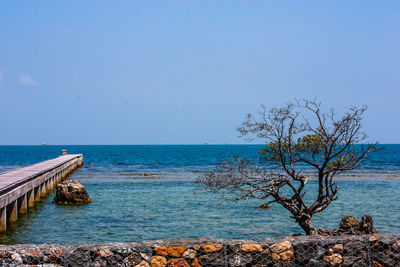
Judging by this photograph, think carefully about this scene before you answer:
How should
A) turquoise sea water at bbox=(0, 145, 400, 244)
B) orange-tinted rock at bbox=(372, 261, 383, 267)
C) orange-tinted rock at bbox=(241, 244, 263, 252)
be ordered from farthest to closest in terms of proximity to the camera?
1. turquoise sea water at bbox=(0, 145, 400, 244)
2. orange-tinted rock at bbox=(372, 261, 383, 267)
3. orange-tinted rock at bbox=(241, 244, 263, 252)

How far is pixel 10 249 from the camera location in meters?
6.32

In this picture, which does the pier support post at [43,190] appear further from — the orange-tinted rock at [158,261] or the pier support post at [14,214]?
the orange-tinted rock at [158,261]

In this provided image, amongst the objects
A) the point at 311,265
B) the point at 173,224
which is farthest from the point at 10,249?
the point at 173,224

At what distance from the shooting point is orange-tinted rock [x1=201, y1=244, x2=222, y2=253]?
6.62 meters

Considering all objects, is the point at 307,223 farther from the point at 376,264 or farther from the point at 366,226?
the point at 376,264

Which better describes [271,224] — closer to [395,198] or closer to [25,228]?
[25,228]

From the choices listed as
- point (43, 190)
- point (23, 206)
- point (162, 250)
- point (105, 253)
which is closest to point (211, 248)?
point (162, 250)

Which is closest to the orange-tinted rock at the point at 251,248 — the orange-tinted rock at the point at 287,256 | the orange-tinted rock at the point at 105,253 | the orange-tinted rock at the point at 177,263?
the orange-tinted rock at the point at 287,256

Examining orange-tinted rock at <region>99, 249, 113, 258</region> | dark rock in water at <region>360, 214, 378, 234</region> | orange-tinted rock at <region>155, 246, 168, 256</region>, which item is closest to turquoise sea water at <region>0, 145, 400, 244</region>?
dark rock in water at <region>360, 214, 378, 234</region>

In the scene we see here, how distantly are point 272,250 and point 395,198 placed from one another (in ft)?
79.6

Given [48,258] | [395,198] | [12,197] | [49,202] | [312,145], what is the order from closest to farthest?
1. [48,258]
2. [312,145]
3. [12,197]
4. [49,202]
5. [395,198]

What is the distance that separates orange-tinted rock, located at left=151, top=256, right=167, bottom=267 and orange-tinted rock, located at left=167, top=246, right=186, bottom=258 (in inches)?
4.6

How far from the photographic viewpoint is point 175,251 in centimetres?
660

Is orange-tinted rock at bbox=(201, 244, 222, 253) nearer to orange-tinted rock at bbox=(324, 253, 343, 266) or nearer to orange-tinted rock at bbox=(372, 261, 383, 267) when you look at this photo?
orange-tinted rock at bbox=(324, 253, 343, 266)
